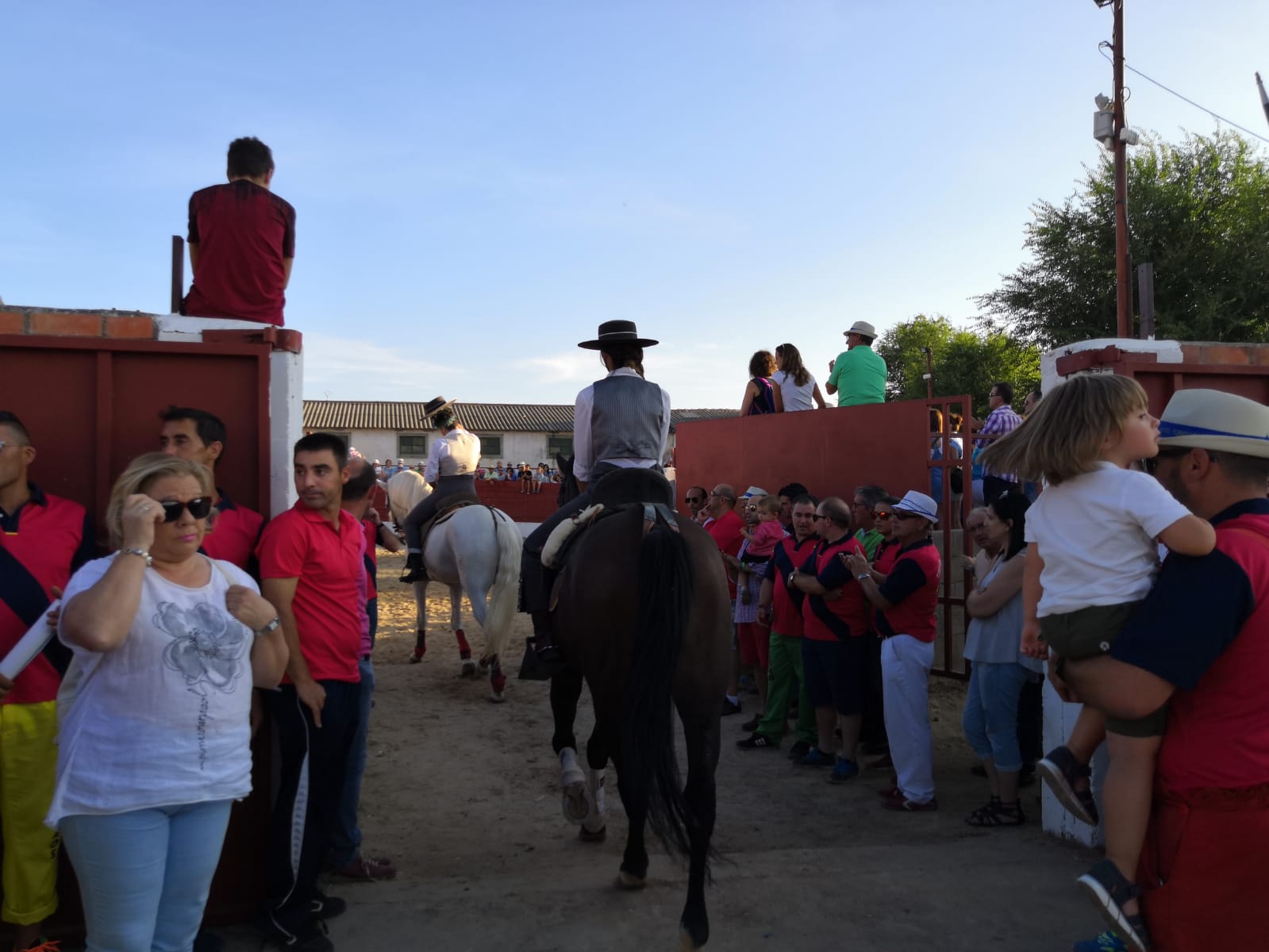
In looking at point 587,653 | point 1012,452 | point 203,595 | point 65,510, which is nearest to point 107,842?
point 203,595

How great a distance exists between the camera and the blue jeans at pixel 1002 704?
5191 millimetres

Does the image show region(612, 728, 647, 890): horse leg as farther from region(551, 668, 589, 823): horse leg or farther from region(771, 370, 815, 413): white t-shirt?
region(771, 370, 815, 413): white t-shirt

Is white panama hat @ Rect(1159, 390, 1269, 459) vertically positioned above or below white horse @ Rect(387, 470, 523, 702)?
above

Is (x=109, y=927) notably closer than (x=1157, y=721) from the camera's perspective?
No

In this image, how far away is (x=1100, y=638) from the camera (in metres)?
2.38

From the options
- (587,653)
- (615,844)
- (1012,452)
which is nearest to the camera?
(1012,452)

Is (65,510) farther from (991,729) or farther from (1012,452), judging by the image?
(991,729)

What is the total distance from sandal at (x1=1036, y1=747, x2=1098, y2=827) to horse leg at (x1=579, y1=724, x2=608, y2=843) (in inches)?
108

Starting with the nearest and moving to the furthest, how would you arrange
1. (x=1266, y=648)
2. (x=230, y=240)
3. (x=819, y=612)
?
(x=1266, y=648) < (x=230, y=240) < (x=819, y=612)

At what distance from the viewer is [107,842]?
8.07 ft

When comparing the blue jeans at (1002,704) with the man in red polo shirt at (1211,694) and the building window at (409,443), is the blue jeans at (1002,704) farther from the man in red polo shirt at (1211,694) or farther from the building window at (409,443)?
the building window at (409,443)

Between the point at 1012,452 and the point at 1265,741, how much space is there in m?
0.93

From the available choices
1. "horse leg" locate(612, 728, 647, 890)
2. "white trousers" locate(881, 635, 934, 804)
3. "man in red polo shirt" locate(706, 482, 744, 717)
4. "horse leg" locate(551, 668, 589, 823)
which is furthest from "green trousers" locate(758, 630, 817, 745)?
"horse leg" locate(612, 728, 647, 890)

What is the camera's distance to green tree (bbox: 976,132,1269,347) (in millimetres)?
22453
